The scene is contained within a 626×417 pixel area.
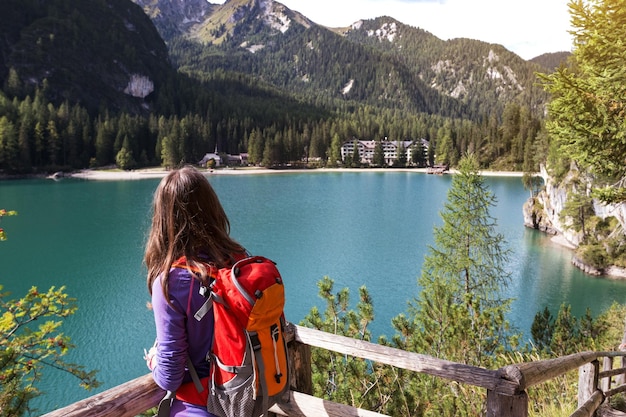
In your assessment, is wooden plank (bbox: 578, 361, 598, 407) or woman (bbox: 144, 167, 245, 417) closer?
woman (bbox: 144, 167, 245, 417)

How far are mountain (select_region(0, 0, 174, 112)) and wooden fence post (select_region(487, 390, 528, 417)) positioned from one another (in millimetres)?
111551

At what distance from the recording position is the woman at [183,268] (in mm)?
1725

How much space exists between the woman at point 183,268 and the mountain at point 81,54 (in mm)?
110784

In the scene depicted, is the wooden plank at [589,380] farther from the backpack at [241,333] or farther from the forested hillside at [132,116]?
the forested hillside at [132,116]

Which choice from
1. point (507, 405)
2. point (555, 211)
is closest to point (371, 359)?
point (507, 405)

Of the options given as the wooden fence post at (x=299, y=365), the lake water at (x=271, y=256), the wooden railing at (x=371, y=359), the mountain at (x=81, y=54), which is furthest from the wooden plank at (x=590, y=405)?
the mountain at (x=81, y=54)

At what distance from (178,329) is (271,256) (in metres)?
23.9

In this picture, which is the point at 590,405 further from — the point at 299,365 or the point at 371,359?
the point at 299,365

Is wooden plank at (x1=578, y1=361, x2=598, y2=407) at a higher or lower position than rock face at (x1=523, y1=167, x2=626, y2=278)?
higher

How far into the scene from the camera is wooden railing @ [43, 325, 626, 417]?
6.65 feet

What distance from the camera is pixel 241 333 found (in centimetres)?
174

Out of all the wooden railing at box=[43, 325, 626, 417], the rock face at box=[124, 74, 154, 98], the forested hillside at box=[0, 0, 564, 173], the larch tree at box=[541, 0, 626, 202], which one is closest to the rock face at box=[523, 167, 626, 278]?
the forested hillside at box=[0, 0, 564, 173]

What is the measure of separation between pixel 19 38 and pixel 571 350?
416ft

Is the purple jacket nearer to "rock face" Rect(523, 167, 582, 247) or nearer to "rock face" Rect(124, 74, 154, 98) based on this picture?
"rock face" Rect(523, 167, 582, 247)
